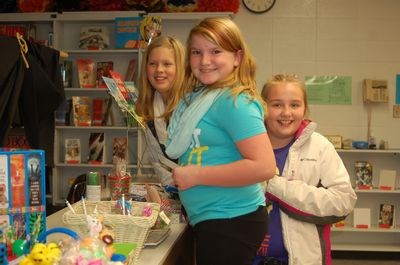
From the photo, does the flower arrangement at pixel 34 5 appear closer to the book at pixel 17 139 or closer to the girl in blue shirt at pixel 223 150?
the book at pixel 17 139

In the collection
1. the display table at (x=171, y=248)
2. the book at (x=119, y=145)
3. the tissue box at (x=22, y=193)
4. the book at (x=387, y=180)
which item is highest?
the tissue box at (x=22, y=193)

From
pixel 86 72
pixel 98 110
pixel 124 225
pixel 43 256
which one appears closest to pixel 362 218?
pixel 98 110

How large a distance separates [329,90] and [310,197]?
122 inches

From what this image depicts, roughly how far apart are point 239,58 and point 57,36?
11.6 feet

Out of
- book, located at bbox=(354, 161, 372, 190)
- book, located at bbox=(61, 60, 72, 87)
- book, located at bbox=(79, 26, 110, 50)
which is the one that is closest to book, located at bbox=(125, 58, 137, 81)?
book, located at bbox=(79, 26, 110, 50)

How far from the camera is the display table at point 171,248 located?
1351 mm

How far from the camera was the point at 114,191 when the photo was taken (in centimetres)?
184

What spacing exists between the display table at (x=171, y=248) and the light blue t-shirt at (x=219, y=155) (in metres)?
0.16

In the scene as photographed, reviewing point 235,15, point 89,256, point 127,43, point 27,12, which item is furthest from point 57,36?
point 89,256

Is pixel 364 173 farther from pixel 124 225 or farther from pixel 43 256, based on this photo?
pixel 43 256

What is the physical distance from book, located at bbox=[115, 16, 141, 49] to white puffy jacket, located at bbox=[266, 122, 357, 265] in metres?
3.00

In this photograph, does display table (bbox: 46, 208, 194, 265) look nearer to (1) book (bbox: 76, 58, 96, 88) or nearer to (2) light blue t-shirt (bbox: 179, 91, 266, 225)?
(2) light blue t-shirt (bbox: 179, 91, 266, 225)

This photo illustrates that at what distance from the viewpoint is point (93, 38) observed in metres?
4.57

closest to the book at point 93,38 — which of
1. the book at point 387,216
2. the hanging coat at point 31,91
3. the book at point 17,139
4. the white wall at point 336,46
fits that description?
the book at point 17,139
